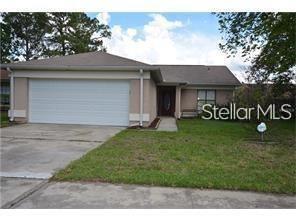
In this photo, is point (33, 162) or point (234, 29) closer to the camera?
point (33, 162)

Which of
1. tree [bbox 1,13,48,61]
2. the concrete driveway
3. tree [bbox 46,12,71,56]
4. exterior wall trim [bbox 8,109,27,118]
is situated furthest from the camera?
tree [bbox 46,12,71,56]

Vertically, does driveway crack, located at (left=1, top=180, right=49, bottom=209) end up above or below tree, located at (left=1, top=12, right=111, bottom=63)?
below

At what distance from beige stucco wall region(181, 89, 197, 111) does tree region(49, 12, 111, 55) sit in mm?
12616

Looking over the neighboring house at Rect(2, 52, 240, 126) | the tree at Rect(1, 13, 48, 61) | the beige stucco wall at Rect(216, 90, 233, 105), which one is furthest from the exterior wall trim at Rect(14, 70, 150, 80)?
the tree at Rect(1, 13, 48, 61)

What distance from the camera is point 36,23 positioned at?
28859 mm

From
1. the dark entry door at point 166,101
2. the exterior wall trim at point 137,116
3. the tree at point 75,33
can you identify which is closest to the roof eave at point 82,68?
the exterior wall trim at point 137,116

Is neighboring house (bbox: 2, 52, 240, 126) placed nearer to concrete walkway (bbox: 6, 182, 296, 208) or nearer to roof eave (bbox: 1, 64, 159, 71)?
roof eave (bbox: 1, 64, 159, 71)

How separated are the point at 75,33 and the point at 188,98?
14922 millimetres

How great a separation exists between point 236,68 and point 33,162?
2029cm

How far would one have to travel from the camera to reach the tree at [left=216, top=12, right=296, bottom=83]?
10.2 meters

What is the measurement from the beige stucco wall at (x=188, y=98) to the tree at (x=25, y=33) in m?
16.8

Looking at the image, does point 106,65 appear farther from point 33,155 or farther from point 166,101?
point 166,101
